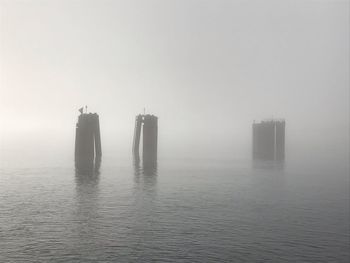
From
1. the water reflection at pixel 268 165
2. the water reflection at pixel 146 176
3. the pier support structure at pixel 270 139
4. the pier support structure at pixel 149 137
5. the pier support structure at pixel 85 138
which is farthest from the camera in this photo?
the pier support structure at pixel 270 139

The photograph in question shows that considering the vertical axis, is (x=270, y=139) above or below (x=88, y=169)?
above

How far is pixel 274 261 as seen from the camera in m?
19.6

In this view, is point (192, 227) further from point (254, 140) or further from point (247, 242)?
point (254, 140)

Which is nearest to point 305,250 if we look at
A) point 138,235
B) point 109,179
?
point 138,235

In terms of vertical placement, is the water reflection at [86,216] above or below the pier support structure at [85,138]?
below

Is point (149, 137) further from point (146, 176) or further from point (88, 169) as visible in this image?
point (146, 176)

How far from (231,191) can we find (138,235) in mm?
18548

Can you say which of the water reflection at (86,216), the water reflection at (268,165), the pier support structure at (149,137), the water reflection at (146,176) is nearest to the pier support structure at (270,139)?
the water reflection at (268,165)

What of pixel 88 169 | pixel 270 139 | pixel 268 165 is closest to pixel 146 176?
pixel 88 169

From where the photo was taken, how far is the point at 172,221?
26859 millimetres

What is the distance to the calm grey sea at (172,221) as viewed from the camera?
20.5 metres

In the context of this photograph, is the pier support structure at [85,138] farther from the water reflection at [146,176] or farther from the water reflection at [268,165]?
the water reflection at [268,165]

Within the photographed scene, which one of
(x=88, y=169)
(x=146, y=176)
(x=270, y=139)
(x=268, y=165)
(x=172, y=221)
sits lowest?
(x=268, y=165)

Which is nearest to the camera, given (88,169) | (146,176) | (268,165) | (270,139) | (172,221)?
(172,221)
